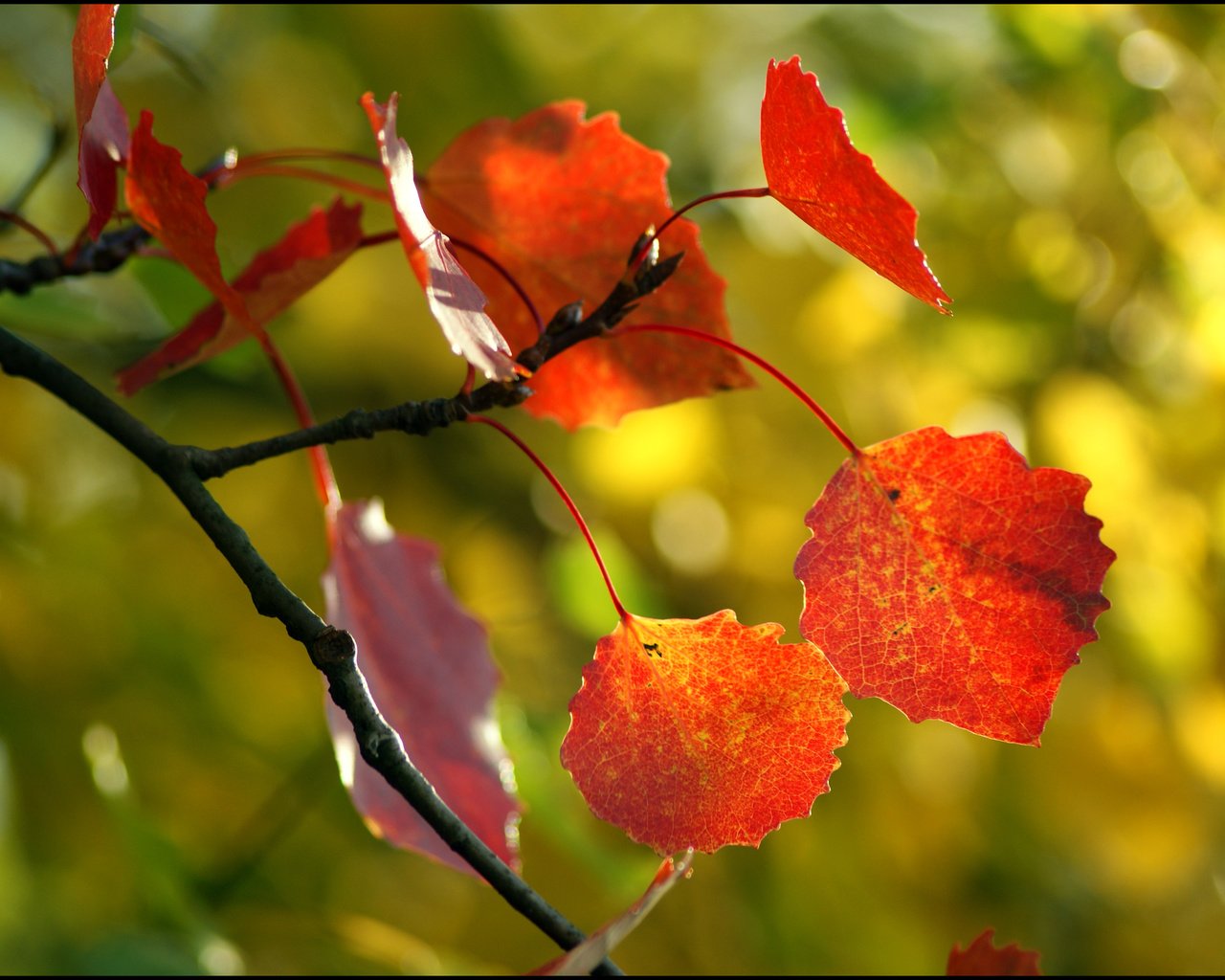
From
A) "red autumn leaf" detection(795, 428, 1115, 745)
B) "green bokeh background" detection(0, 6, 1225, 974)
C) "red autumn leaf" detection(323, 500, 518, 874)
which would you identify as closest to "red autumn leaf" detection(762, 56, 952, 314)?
"red autumn leaf" detection(795, 428, 1115, 745)

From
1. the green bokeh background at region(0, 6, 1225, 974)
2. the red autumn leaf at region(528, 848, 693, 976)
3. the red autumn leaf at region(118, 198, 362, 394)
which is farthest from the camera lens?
the green bokeh background at region(0, 6, 1225, 974)

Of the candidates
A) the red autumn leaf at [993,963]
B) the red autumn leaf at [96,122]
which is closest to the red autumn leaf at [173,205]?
the red autumn leaf at [96,122]

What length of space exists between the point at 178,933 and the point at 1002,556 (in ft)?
1.58

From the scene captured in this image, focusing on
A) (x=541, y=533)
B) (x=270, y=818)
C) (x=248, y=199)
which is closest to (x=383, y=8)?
(x=248, y=199)

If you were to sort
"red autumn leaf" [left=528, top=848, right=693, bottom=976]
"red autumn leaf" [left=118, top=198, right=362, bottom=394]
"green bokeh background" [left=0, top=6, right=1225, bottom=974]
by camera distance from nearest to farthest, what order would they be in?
1. "red autumn leaf" [left=528, top=848, right=693, bottom=976]
2. "red autumn leaf" [left=118, top=198, right=362, bottom=394]
3. "green bokeh background" [left=0, top=6, right=1225, bottom=974]

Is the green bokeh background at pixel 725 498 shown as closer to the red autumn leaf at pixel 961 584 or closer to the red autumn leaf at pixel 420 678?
the red autumn leaf at pixel 420 678

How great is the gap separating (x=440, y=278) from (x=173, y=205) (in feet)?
0.26

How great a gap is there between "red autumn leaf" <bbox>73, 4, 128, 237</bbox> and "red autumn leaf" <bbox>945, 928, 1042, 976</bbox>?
299 millimetres

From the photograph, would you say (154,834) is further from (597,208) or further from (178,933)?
(597,208)

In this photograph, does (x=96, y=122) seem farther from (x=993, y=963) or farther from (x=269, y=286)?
(x=993, y=963)

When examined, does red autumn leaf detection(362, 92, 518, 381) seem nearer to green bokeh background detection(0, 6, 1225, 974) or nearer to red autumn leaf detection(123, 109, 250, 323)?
red autumn leaf detection(123, 109, 250, 323)

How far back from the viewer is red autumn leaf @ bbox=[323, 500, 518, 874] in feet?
1.15

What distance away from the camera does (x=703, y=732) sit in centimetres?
28

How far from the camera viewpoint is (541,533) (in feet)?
3.40
